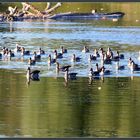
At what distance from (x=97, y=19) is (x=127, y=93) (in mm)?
49163

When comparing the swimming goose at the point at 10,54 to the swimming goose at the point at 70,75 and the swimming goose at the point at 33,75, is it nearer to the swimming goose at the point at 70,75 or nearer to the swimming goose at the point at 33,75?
the swimming goose at the point at 33,75

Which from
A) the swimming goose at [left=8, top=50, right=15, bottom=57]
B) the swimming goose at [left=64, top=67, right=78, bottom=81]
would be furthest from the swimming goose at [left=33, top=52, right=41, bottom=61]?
the swimming goose at [left=64, top=67, right=78, bottom=81]

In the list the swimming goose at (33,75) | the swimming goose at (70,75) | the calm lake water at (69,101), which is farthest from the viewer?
the swimming goose at (70,75)

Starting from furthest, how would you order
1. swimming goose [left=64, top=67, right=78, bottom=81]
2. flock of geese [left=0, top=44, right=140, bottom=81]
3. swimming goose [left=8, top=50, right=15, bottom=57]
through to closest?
swimming goose [left=8, top=50, right=15, bottom=57] < flock of geese [left=0, top=44, right=140, bottom=81] < swimming goose [left=64, top=67, right=78, bottom=81]

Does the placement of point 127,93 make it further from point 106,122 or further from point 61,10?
point 61,10

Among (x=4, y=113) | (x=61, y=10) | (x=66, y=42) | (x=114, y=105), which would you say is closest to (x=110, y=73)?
(x=114, y=105)

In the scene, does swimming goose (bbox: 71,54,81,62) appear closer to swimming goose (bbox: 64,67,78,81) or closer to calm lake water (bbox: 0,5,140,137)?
calm lake water (bbox: 0,5,140,137)

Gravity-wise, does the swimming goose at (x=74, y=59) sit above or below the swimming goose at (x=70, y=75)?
above

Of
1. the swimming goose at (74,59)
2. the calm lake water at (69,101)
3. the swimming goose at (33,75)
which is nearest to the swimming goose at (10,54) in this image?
the calm lake water at (69,101)

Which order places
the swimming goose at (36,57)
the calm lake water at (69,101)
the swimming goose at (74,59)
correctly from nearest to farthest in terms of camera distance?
the calm lake water at (69,101)
the swimming goose at (74,59)
the swimming goose at (36,57)

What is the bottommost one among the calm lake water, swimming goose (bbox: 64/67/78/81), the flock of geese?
the calm lake water

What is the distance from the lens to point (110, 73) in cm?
3350

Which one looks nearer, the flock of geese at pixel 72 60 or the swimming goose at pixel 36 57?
the flock of geese at pixel 72 60

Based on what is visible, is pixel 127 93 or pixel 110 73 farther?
pixel 110 73
